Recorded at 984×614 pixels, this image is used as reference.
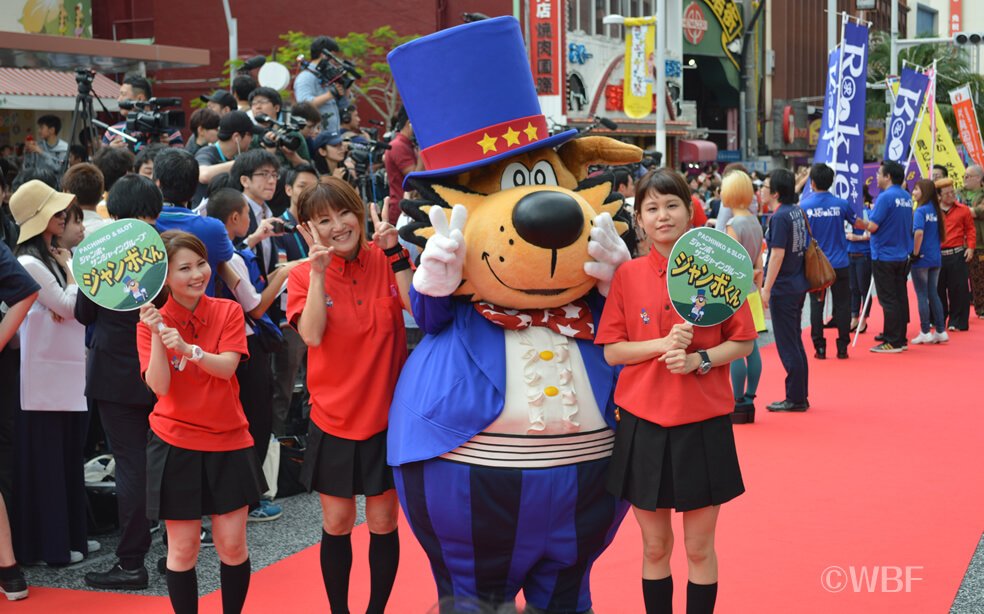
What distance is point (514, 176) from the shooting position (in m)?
3.10

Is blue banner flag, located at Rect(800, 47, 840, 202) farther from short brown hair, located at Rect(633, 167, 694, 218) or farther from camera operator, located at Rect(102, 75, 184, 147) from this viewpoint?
short brown hair, located at Rect(633, 167, 694, 218)

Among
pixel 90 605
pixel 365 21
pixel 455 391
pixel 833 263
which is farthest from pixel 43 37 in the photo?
pixel 455 391

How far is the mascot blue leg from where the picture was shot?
2895mm

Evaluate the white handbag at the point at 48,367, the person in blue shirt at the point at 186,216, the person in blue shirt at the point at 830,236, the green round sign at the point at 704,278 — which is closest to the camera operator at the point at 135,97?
the person in blue shirt at the point at 186,216

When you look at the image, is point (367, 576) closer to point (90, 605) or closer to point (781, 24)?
point (90, 605)

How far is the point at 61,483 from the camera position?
13.7 ft

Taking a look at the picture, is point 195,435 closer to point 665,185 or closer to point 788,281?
point 665,185

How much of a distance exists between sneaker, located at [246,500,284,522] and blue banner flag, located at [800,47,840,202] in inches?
244

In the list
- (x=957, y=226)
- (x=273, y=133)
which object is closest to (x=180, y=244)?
(x=273, y=133)

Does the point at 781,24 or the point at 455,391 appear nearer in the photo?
the point at 455,391

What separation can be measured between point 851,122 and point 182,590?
8172mm

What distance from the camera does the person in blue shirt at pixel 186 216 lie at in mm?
4035

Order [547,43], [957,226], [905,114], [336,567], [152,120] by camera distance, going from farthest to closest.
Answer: [547,43] < [905,114] < [957,226] < [152,120] < [336,567]

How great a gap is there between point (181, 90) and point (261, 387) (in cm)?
2255
